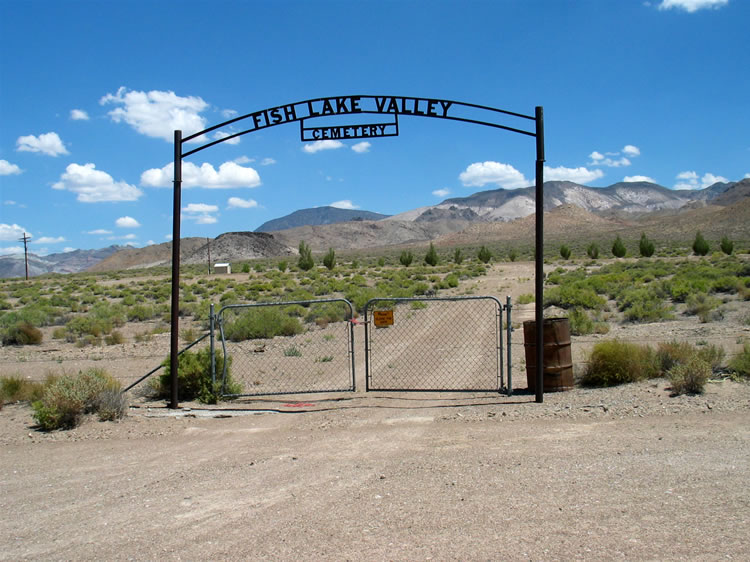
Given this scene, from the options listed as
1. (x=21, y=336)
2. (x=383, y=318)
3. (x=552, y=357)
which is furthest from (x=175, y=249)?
(x=21, y=336)

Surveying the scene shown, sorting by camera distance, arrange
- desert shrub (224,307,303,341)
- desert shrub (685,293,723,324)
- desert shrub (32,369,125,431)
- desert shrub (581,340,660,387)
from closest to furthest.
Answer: desert shrub (32,369,125,431) < desert shrub (581,340,660,387) < desert shrub (685,293,723,324) < desert shrub (224,307,303,341)

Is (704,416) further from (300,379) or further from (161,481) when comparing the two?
(300,379)

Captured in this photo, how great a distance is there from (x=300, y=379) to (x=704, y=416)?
301 inches

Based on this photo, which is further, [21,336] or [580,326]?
[21,336]

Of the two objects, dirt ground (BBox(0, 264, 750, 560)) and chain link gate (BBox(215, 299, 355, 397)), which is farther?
chain link gate (BBox(215, 299, 355, 397))

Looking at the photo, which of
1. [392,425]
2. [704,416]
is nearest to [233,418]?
[392,425]

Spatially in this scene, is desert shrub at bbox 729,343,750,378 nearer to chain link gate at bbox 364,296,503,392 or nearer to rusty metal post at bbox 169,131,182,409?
chain link gate at bbox 364,296,503,392

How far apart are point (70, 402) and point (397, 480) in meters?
5.42

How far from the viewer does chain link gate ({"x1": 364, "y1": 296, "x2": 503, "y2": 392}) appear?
11.9 meters

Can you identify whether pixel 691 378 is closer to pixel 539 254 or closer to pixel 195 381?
pixel 539 254

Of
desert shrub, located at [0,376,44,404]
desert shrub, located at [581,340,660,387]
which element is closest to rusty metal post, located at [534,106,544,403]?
desert shrub, located at [581,340,660,387]

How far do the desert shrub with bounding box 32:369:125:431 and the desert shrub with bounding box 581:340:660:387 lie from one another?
24.2ft

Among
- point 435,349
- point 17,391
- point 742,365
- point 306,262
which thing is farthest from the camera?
point 306,262

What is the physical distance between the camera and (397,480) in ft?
21.2
